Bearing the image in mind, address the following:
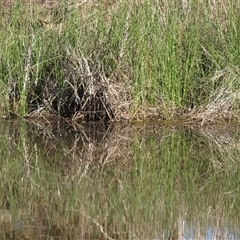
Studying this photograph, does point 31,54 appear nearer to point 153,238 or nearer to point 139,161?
point 139,161

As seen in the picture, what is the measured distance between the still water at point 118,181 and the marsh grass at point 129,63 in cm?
24

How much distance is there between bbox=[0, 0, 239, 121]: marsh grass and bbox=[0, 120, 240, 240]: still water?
24 cm

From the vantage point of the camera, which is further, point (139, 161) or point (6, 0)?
point (6, 0)

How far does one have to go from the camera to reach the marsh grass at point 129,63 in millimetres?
7539

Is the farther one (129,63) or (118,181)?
(129,63)

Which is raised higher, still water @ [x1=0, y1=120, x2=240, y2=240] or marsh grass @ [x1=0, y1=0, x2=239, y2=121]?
marsh grass @ [x1=0, y1=0, x2=239, y2=121]

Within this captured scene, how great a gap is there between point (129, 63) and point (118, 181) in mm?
2216

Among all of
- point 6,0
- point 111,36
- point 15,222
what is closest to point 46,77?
point 111,36

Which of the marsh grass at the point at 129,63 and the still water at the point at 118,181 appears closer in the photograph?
the still water at the point at 118,181

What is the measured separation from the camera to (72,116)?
306 inches

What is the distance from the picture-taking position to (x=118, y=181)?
5641 mm

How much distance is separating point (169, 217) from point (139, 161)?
152 cm

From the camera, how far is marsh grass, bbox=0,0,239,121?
24.7ft

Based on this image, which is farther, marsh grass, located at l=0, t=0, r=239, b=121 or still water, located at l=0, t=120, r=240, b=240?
marsh grass, located at l=0, t=0, r=239, b=121
